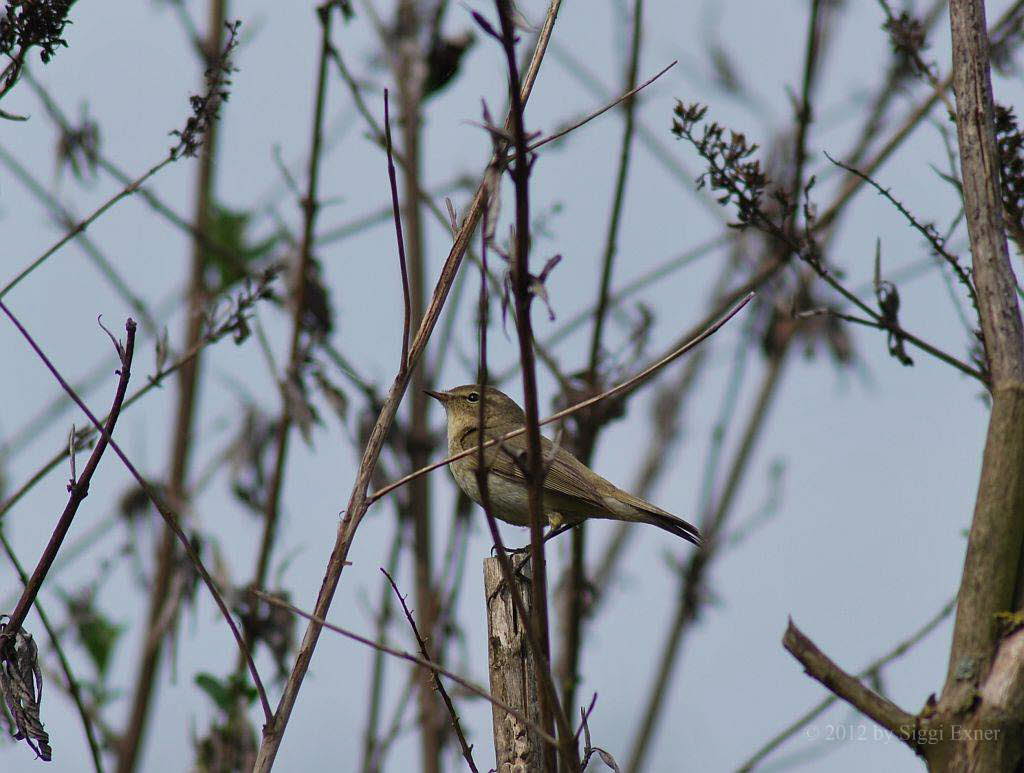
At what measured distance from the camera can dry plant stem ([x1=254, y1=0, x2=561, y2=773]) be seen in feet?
6.93

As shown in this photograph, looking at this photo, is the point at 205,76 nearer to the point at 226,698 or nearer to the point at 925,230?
the point at 925,230

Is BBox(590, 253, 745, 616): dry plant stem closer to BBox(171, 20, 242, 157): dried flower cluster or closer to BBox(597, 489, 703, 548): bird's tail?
BBox(597, 489, 703, 548): bird's tail

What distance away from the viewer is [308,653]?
2.16m

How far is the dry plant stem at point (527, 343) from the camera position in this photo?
1.50 meters

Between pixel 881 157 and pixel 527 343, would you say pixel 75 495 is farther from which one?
pixel 881 157

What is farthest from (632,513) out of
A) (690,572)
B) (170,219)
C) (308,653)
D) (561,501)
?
(308,653)

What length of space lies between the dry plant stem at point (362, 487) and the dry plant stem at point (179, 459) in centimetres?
255

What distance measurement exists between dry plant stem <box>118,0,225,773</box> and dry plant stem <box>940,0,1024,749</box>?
317 centimetres

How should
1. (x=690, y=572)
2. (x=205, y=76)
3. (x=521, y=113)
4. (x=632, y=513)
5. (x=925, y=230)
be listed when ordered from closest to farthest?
(x=521, y=113), (x=925, y=230), (x=205, y=76), (x=632, y=513), (x=690, y=572)

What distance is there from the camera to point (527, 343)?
1596 millimetres

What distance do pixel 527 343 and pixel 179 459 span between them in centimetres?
420

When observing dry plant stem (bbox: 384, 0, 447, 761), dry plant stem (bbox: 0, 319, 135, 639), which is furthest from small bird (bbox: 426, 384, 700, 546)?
dry plant stem (bbox: 0, 319, 135, 639)

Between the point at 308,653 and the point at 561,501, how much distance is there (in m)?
2.88

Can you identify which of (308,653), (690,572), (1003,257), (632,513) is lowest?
(308,653)
